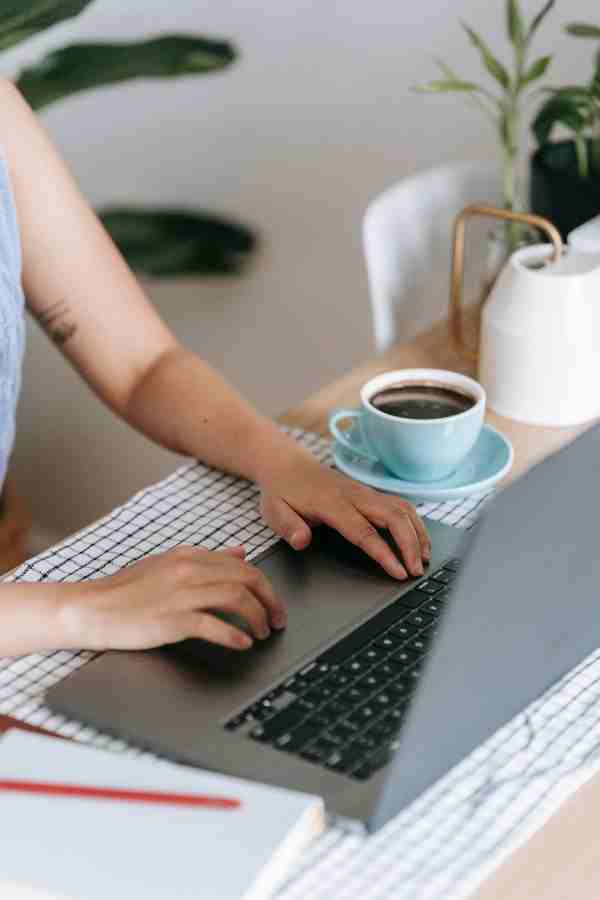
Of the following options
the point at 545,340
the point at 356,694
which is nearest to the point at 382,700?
the point at 356,694

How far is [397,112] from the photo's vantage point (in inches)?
70.8

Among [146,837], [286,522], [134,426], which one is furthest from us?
[134,426]

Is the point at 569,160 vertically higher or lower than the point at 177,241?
higher

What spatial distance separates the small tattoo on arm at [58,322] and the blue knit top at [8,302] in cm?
7

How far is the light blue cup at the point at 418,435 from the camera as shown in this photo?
1.05m

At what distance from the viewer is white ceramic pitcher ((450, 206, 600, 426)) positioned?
115 centimetres

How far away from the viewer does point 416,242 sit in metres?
1.53

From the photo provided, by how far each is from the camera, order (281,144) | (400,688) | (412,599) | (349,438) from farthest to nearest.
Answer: (281,144), (349,438), (412,599), (400,688)

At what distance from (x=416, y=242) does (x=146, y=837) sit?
948 millimetres

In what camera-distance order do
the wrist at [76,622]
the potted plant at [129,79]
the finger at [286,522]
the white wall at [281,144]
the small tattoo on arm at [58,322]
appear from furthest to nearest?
the white wall at [281,144] → the potted plant at [129,79] → the small tattoo on arm at [58,322] → the finger at [286,522] → the wrist at [76,622]

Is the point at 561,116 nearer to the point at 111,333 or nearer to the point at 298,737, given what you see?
the point at 111,333

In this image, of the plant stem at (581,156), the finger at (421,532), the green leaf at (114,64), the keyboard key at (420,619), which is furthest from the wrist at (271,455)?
the green leaf at (114,64)

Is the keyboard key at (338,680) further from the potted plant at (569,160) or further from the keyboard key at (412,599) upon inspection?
the potted plant at (569,160)

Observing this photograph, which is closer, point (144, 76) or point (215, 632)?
point (215, 632)
